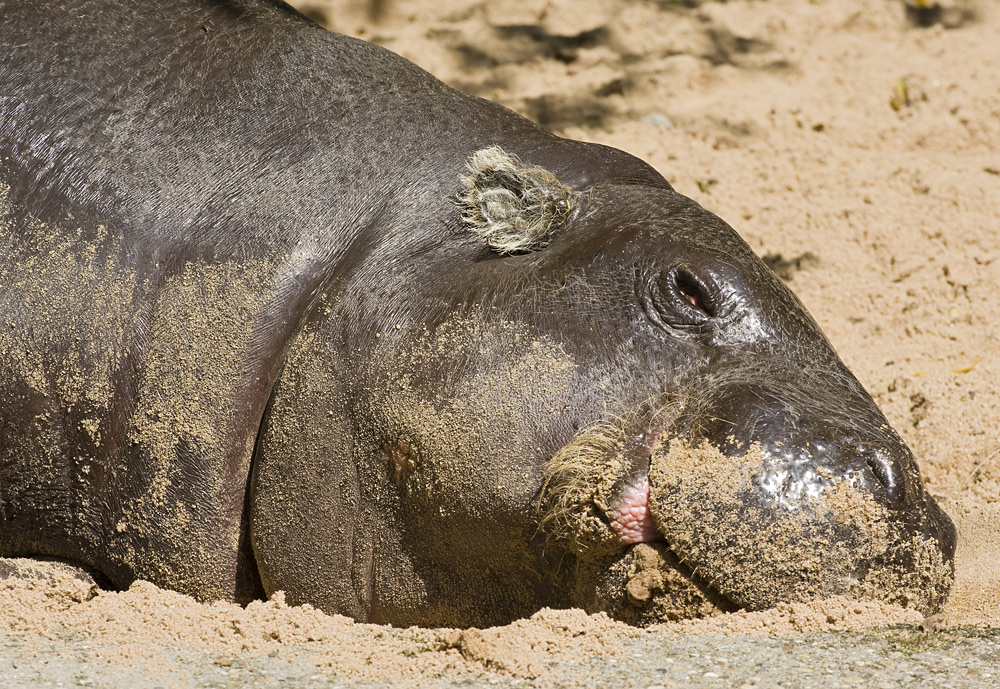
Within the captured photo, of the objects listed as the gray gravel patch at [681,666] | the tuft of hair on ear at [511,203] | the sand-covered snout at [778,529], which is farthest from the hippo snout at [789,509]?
the tuft of hair on ear at [511,203]

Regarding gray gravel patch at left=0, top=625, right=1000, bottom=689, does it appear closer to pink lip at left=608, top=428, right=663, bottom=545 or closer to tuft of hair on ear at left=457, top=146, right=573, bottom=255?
pink lip at left=608, top=428, right=663, bottom=545

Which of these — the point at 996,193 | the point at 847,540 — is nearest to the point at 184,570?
the point at 847,540

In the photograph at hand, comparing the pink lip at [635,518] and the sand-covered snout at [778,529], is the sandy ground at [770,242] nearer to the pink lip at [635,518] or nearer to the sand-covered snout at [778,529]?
the sand-covered snout at [778,529]

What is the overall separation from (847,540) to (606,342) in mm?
739

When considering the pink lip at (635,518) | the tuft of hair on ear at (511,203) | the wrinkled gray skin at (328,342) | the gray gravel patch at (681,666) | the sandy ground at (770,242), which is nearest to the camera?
the gray gravel patch at (681,666)

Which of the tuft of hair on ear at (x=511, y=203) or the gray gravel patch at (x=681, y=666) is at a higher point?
the tuft of hair on ear at (x=511, y=203)

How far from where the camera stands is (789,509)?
2.57m

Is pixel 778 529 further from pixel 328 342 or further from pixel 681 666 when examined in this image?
pixel 328 342

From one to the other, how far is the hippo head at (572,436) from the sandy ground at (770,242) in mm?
123

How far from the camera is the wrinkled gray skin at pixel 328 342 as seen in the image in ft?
9.21

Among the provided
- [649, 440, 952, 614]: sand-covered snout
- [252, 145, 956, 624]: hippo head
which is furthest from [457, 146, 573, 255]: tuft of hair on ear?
[649, 440, 952, 614]: sand-covered snout

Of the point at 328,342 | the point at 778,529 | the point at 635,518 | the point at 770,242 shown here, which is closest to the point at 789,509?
the point at 778,529

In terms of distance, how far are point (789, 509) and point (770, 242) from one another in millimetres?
3055

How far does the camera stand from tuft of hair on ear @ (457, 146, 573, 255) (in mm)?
3154
